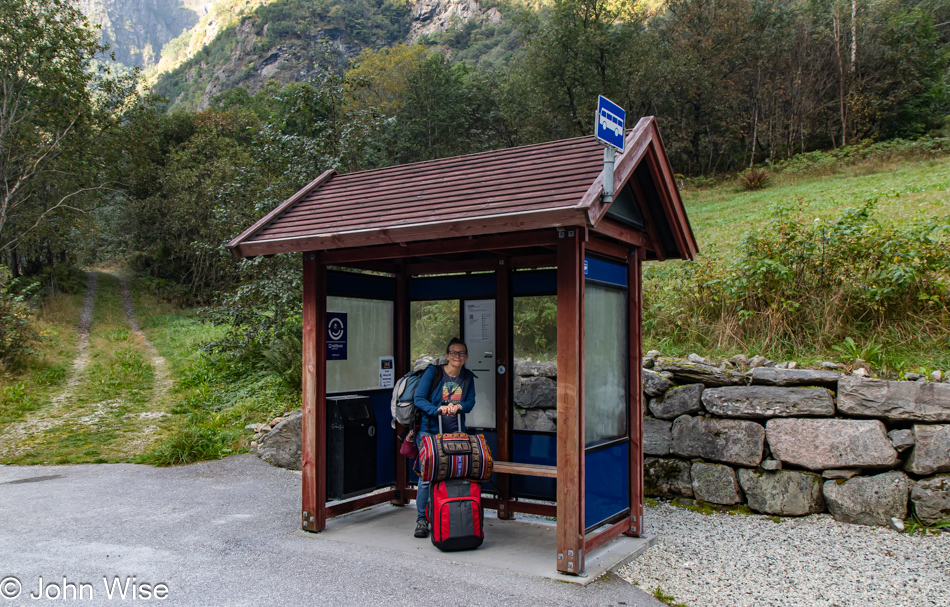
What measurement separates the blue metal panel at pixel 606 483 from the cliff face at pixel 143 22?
19047 centimetres

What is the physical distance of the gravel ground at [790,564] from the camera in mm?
4676

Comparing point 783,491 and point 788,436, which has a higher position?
point 788,436

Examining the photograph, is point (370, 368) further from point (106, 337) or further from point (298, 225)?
point (106, 337)

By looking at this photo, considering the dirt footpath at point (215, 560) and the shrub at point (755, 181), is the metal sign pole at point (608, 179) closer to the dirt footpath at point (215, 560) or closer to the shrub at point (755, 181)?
the dirt footpath at point (215, 560)

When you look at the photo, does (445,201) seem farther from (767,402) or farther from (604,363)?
(767,402)

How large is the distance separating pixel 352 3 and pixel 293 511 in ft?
337

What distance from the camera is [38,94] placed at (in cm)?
2216

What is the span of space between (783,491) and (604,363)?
93.2 inches

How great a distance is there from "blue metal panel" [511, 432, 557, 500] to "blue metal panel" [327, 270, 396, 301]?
2094 millimetres

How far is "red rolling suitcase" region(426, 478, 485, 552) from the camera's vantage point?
5.58 meters

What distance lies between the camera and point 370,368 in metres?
7.17

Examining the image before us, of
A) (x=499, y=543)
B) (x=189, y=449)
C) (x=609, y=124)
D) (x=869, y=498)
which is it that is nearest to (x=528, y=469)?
(x=499, y=543)

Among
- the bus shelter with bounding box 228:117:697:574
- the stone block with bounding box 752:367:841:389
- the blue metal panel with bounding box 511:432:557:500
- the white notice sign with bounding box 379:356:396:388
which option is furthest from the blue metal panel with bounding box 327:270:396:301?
the stone block with bounding box 752:367:841:389

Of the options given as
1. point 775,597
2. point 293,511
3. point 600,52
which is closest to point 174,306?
point 600,52
